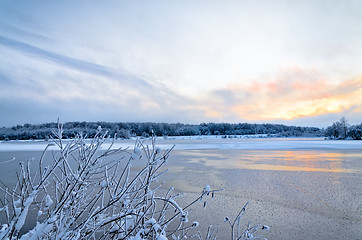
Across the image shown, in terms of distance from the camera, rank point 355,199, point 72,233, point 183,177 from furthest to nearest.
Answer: point 183,177, point 355,199, point 72,233

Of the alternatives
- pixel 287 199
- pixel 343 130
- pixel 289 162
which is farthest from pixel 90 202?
pixel 343 130

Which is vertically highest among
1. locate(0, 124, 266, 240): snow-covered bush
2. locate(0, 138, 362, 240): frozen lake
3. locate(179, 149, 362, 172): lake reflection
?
locate(0, 124, 266, 240): snow-covered bush

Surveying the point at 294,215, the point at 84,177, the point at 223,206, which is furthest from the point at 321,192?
the point at 84,177

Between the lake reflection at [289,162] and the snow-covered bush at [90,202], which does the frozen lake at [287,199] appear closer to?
the lake reflection at [289,162]

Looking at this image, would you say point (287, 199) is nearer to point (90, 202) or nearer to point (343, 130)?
point (90, 202)

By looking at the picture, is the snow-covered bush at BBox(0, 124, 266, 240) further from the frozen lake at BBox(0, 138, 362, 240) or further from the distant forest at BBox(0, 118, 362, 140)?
the distant forest at BBox(0, 118, 362, 140)

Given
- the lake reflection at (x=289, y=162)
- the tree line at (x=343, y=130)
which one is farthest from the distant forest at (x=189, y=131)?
the lake reflection at (x=289, y=162)

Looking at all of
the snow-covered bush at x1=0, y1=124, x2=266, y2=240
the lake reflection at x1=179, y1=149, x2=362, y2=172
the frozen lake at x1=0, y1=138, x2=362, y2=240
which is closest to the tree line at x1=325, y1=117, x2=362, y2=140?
the lake reflection at x1=179, y1=149, x2=362, y2=172

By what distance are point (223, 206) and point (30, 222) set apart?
4.04 metres

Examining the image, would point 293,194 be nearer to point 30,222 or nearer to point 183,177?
point 183,177

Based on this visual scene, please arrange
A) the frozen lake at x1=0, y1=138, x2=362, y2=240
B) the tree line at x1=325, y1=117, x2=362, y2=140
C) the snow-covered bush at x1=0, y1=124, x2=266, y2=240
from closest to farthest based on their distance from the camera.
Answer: the snow-covered bush at x1=0, y1=124, x2=266, y2=240, the frozen lake at x1=0, y1=138, x2=362, y2=240, the tree line at x1=325, y1=117, x2=362, y2=140

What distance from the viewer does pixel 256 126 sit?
108 m

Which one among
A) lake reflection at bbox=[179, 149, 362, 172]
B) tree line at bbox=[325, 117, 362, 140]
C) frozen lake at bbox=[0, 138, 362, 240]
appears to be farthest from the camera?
tree line at bbox=[325, 117, 362, 140]

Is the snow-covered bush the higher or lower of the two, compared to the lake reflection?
higher
